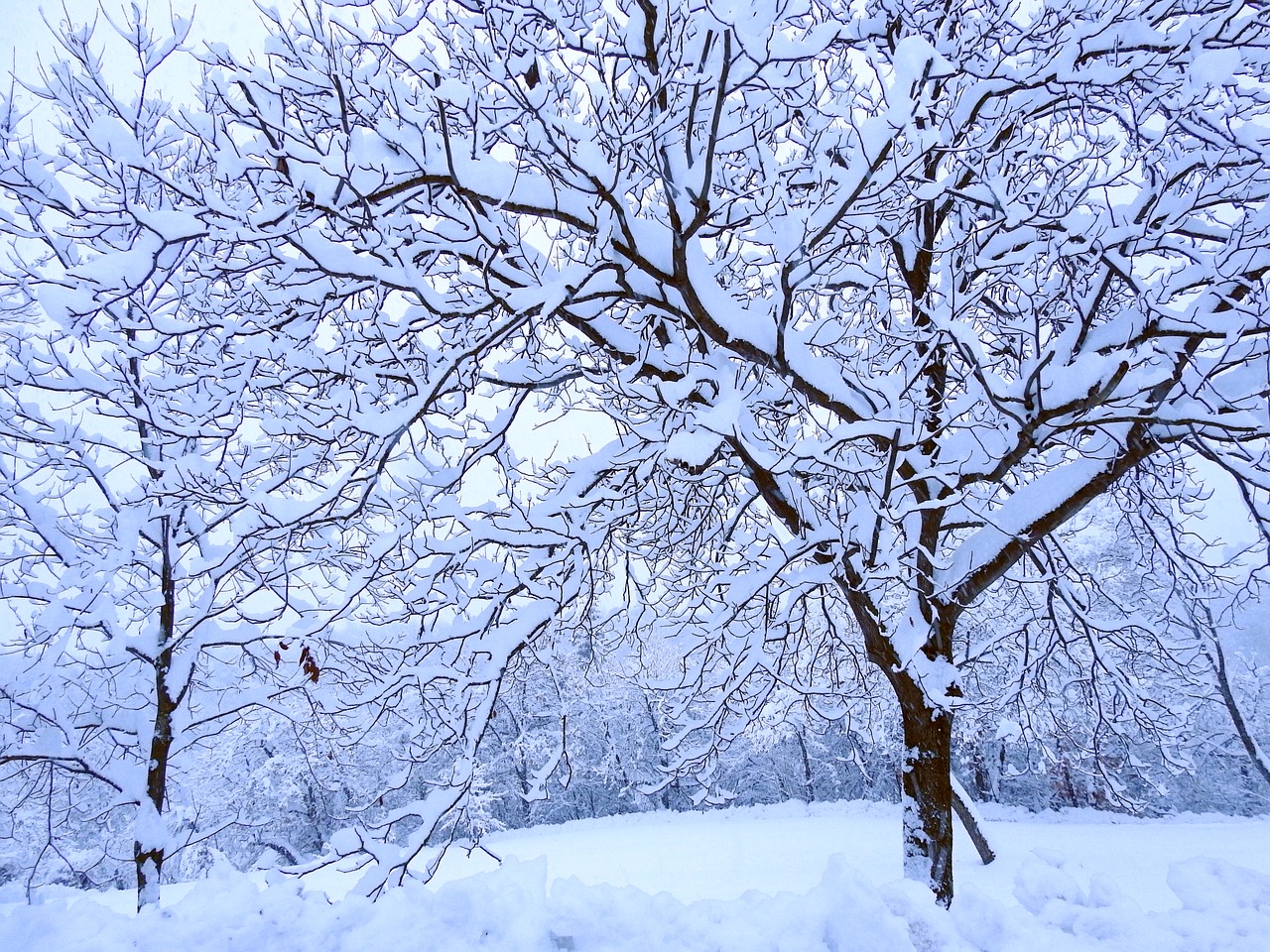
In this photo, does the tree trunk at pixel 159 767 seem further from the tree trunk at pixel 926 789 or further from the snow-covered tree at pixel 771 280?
the tree trunk at pixel 926 789

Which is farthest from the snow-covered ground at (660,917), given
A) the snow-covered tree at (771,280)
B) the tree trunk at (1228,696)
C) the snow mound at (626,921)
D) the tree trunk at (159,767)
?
the tree trunk at (1228,696)

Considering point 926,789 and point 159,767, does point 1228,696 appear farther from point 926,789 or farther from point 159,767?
point 159,767

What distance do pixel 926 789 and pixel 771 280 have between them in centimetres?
377

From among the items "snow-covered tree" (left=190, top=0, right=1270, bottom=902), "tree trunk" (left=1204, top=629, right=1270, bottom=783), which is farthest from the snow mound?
"tree trunk" (left=1204, top=629, right=1270, bottom=783)

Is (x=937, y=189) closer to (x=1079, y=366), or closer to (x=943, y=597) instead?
(x=1079, y=366)

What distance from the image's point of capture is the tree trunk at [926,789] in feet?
13.6

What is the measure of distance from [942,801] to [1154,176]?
3689 mm

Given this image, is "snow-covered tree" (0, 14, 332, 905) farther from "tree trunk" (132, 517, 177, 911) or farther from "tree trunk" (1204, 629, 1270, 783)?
"tree trunk" (1204, 629, 1270, 783)

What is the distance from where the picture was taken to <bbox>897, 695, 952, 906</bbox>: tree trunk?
4160mm

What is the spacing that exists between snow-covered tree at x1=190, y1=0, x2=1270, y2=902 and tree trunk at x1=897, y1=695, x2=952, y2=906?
0.02 meters

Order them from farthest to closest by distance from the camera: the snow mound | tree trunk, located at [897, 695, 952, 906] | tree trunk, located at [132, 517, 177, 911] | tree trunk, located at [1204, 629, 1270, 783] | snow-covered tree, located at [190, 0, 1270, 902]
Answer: tree trunk, located at [1204, 629, 1270, 783] < tree trunk, located at [132, 517, 177, 911] < tree trunk, located at [897, 695, 952, 906] < snow-covered tree, located at [190, 0, 1270, 902] < the snow mound

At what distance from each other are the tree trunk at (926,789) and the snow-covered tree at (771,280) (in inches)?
0.8

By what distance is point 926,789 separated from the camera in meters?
4.25

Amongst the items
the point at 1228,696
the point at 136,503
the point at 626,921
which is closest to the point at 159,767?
the point at 136,503
